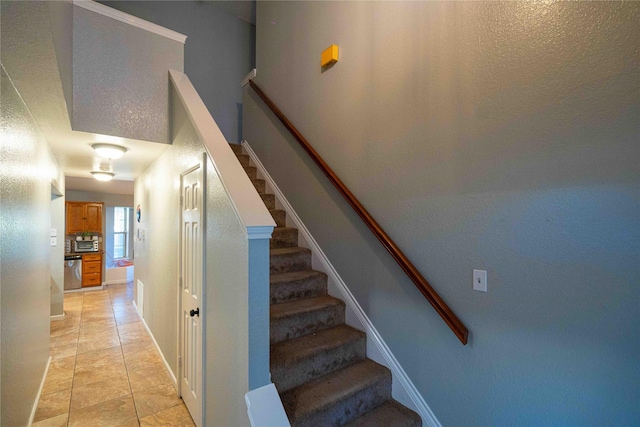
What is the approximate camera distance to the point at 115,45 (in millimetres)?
2156

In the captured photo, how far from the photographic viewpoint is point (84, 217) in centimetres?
664

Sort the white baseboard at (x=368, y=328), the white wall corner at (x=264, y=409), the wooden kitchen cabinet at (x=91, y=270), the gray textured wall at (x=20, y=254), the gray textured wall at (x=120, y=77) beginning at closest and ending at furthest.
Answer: the white wall corner at (x=264, y=409) → the gray textured wall at (x=20, y=254) → the white baseboard at (x=368, y=328) → the gray textured wall at (x=120, y=77) → the wooden kitchen cabinet at (x=91, y=270)

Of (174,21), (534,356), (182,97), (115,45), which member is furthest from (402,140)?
Answer: (174,21)

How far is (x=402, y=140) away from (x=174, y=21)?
4.05 m

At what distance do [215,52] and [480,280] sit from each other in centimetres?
471

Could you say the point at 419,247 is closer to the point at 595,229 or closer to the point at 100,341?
the point at 595,229

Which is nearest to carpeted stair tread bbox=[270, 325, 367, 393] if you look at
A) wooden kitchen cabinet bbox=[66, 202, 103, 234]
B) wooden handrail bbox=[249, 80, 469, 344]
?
wooden handrail bbox=[249, 80, 469, 344]

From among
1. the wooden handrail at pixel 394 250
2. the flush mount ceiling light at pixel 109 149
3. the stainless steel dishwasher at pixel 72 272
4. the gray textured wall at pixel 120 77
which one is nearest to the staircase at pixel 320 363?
the wooden handrail at pixel 394 250

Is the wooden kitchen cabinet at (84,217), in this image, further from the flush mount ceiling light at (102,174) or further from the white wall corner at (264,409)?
the white wall corner at (264,409)

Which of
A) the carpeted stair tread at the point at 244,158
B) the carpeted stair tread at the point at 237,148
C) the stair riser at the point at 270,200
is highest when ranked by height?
the carpeted stair tread at the point at 237,148

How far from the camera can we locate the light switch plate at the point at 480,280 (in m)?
1.49

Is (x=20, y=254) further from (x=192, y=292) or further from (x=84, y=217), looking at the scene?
(x=84, y=217)

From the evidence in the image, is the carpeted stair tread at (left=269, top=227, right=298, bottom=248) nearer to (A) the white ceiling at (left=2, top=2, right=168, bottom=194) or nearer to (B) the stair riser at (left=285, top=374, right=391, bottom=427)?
(A) the white ceiling at (left=2, top=2, right=168, bottom=194)

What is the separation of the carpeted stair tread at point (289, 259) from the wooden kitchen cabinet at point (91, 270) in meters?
6.18
